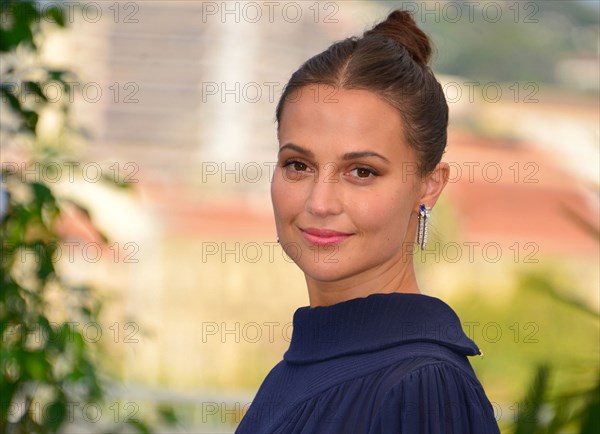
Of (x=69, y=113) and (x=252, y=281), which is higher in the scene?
(x=69, y=113)

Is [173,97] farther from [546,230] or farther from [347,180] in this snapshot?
[347,180]

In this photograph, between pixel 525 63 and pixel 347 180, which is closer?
pixel 347 180

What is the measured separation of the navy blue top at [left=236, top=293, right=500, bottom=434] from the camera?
3.35 ft

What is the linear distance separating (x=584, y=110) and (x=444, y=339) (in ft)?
76.5

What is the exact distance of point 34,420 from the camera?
2137 mm

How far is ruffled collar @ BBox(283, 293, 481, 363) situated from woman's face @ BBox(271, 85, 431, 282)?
0.04 metres

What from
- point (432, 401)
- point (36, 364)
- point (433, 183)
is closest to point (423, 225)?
point (433, 183)

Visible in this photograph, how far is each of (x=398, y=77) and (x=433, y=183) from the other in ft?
0.44

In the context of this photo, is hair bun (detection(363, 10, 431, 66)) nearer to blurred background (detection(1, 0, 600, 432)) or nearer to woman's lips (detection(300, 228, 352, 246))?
woman's lips (detection(300, 228, 352, 246))

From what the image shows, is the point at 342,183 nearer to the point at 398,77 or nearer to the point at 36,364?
the point at 398,77

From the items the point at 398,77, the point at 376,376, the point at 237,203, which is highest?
the point at 398,77

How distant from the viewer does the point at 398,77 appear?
3.94 feet

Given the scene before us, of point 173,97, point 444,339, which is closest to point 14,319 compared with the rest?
point 444,339

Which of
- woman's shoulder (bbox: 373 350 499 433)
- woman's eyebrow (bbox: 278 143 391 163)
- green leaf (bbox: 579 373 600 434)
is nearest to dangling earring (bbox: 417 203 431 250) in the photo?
woman's eyebrow (bbox: 278 143 391 163)
